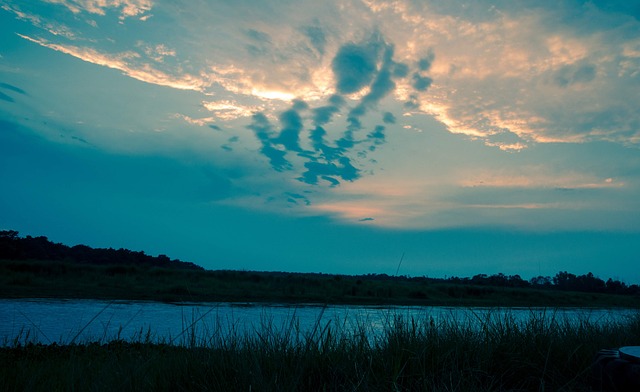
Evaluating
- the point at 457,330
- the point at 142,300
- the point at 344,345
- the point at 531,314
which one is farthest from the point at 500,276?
the point at 142,300

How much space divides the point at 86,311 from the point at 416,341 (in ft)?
55.3

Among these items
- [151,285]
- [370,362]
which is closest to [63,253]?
[151,285]

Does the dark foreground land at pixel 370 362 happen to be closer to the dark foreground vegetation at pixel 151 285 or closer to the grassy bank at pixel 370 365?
the grassy bank at pixel 370 365

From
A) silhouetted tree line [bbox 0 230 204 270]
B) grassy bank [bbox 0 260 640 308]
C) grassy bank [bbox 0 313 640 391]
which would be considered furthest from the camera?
silhouetted tree line [bbox 0 230 204 270]

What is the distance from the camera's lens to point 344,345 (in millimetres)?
4430

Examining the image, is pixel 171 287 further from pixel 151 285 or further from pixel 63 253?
pixel 63 253

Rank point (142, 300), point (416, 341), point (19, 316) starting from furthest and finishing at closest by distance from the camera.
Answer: point (142, 300) → point (19, 316) → point (416, 341)

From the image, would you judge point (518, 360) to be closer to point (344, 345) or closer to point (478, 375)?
point (478, 375)

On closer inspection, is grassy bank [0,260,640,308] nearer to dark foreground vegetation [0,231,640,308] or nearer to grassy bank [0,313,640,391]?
dark foreground vegetation [0,231,640,308]

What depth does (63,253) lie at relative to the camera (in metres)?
49.8

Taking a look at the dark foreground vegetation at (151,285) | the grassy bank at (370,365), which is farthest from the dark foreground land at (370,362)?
the dark foreground vegetation at (151,285)

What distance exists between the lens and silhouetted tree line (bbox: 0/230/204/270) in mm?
41372

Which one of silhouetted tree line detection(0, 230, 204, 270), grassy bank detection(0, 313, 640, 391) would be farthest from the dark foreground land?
silhouetted tree line detection(0, 230, 204, 270)

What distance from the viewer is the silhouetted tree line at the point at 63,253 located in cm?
4137
